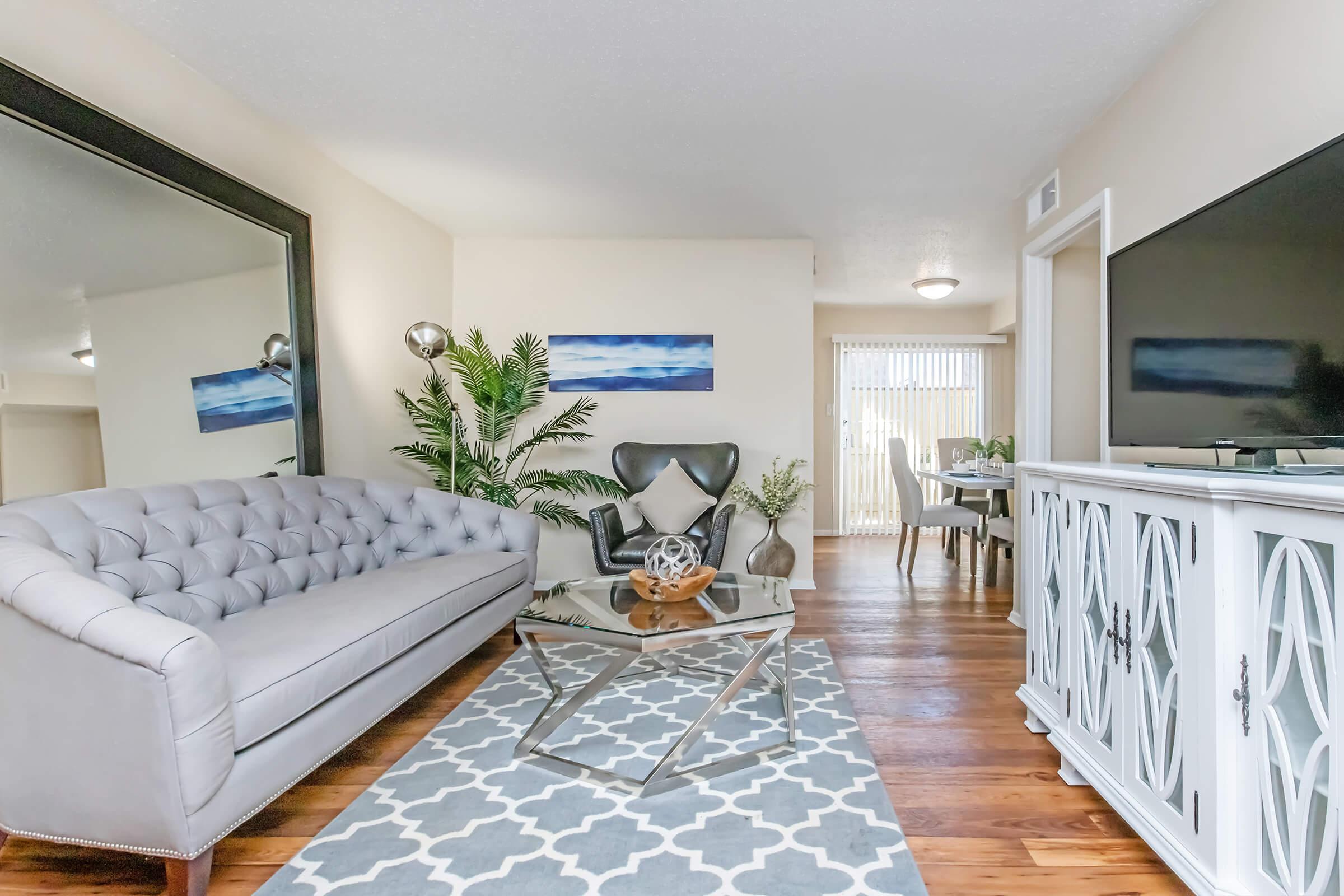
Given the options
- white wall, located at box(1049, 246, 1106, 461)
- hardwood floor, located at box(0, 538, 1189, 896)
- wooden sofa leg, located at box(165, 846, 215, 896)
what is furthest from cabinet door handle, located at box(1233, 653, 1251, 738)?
→ white wall, located at box(1049, 246, 1106, 461)

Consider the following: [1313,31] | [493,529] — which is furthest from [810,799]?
[1313,31]

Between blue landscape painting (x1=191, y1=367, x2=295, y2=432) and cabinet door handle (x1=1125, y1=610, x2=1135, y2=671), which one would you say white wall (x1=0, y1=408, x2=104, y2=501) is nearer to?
blue landscape painting (x1=191, y1=367, x2=295, y2=432)

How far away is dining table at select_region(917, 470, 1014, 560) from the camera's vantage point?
457 cm

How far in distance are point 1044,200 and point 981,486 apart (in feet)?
5.83

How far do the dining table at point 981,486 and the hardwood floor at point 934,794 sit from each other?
1.19 meters

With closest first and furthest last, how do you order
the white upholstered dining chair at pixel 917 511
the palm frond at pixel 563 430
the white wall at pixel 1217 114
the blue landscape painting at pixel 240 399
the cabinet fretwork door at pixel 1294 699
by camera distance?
the cabinet fretwork door at pixel 1294 699 < the white wall at pixel 1217 114 < the blue landscape painting at pixel 240 399 < the palm frond at pixel 563 430 < the white upholstered dining chair at pixel 917 511

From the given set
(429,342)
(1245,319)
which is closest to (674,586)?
(1245,319)

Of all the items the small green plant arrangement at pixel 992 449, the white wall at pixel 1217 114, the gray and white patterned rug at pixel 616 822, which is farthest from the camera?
the small green plant arrangement at pixel 992 449

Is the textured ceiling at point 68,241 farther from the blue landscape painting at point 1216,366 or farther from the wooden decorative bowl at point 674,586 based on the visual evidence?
the blue landscape painting at point 1216,366

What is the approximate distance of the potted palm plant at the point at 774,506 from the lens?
432 cm

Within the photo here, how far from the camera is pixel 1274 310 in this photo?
1.63 meters

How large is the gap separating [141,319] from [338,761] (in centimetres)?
A: 159

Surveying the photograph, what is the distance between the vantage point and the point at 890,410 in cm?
742

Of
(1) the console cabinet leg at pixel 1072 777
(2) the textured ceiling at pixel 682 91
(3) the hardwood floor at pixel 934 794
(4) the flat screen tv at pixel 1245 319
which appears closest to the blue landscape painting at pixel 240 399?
(2) the textured ceiling at pixel 682 91
